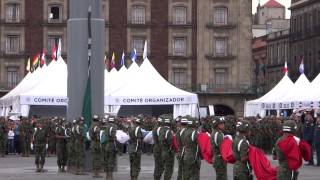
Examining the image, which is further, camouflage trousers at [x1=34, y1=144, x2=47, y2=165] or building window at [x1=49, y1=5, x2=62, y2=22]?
building window at [x1=49, y1=5, x2=62, y2=22]

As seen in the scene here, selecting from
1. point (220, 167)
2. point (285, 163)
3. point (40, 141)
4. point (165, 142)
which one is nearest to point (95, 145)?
point (40, 141)

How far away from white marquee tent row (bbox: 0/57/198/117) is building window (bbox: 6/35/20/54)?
33209 millimetres

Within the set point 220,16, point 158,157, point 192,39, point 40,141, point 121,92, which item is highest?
point 220,16

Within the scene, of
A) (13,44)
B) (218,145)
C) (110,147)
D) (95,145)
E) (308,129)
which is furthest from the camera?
(13,44)

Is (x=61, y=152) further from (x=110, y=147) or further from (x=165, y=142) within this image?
(x=165, y=142)

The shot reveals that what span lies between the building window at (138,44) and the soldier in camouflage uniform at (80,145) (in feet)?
174

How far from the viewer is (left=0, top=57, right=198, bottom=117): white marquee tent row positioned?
4353 centimetres

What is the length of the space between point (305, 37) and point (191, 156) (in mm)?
79708

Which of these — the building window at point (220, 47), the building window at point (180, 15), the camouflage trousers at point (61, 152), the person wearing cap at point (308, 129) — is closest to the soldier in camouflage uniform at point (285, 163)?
the camouflage trousers at point (61, 152)

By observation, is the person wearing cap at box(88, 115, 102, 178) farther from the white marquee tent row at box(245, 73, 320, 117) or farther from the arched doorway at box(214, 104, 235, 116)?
the arched doorway at box(214, 104, 235, 116)

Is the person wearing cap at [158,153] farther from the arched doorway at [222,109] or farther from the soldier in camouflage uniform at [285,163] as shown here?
the arched doorway at [222,109]

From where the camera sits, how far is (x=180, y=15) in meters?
81.9

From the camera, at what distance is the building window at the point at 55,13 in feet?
264

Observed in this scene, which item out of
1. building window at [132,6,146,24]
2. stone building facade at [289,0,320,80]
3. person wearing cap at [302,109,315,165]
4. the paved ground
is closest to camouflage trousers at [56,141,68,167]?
the paved ground
